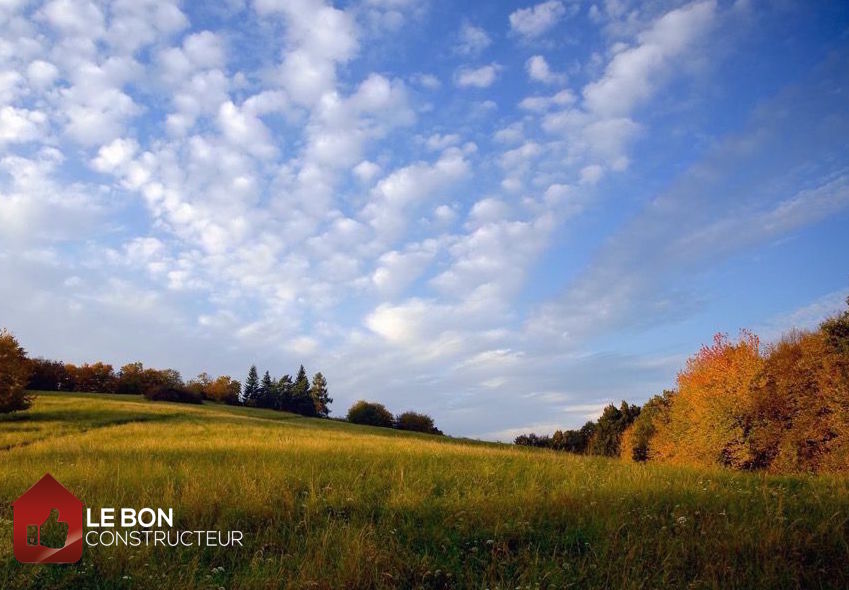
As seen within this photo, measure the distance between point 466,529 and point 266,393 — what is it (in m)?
122

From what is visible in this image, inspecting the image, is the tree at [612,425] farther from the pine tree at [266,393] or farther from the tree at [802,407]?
the pine tree at [266,393]

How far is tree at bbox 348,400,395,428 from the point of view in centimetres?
9644

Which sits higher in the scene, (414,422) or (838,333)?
(838,333)

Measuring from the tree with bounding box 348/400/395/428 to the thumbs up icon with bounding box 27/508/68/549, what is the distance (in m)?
91.4

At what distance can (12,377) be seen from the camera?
35781mm

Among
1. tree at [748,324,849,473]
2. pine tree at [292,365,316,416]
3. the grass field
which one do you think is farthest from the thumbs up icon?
pine tree at [292,365,316,416]

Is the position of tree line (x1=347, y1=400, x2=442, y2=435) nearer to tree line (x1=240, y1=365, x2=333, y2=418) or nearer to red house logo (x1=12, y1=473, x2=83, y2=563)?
tree line (x1=240, y1=365, x2=333, y2=418)

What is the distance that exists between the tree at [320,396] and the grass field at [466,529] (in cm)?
10849

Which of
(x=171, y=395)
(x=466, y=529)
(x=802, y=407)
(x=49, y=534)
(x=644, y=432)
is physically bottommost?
(x=49, y=534)

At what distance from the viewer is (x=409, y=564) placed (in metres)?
5.08

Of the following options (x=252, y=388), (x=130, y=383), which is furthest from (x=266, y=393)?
(x=130, y=383)

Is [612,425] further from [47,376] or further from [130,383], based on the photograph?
[47,376]

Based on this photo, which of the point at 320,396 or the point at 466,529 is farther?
the point at 320,396

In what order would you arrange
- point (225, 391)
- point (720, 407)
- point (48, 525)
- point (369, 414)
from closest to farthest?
point (48, 525)
point (720, 407)
point (369, 414)
point (225, 391)
